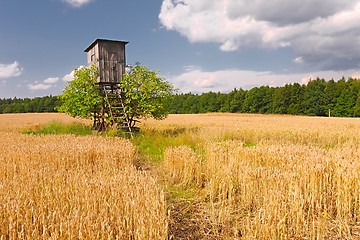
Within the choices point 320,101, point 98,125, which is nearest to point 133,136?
point 98,125

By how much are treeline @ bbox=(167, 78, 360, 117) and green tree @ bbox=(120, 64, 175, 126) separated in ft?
193

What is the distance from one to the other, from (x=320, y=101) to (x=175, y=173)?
2790 inches

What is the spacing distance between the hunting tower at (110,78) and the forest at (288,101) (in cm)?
5613

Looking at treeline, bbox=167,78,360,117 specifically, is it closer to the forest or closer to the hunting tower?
the forest

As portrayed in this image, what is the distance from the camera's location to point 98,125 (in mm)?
19203

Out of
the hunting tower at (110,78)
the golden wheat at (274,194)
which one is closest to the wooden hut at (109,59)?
the hunting tower at (110,78)

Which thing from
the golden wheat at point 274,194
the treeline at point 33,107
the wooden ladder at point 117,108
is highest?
the treeline at point 33,107

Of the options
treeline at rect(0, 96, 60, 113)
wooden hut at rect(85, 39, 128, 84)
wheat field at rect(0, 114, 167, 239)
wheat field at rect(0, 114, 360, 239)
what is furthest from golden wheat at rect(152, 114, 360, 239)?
treeline at rect(0, 96, 60, 113)

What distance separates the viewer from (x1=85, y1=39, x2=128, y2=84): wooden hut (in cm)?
1864

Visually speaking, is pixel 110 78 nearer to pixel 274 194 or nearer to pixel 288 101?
pixel 274 194

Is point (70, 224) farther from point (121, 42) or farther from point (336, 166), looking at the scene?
point (121, 42)

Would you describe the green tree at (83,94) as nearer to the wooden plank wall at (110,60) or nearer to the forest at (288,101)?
the wooden plank wall at (110,60)

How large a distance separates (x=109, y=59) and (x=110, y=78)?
1297 millimetres

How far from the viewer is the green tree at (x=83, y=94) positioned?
59.1 feet
